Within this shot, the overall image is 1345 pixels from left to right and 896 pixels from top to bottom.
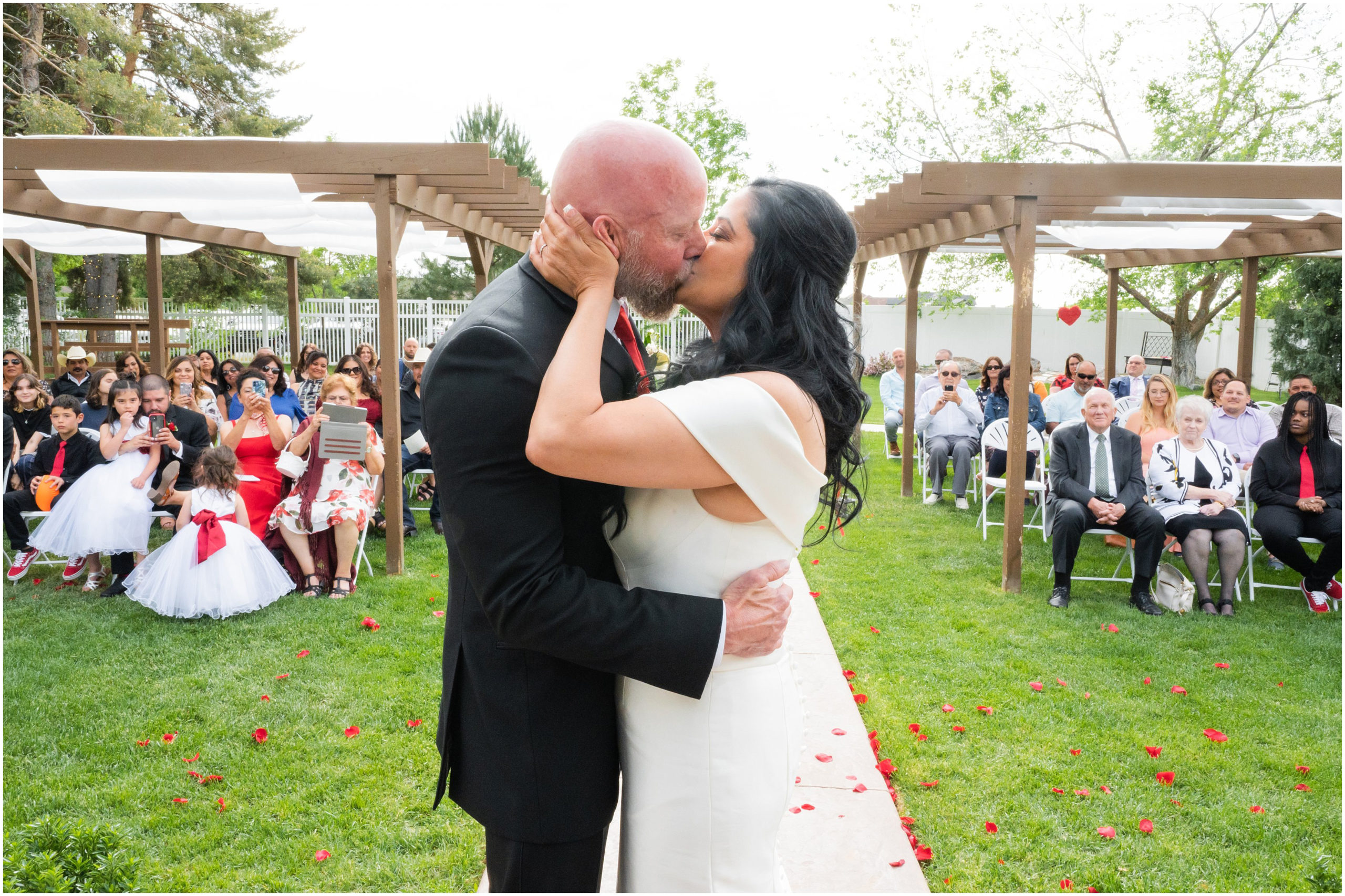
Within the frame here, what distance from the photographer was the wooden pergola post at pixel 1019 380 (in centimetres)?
691

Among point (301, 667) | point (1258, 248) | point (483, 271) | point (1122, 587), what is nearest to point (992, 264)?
point (1258, 248)

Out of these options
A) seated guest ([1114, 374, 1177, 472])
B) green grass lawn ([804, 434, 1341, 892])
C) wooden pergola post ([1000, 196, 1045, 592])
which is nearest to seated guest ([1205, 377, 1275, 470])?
seated guest ([1114, 374, 1177, 472])

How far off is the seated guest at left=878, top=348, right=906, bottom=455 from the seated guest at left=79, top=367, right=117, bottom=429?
31.5 ft

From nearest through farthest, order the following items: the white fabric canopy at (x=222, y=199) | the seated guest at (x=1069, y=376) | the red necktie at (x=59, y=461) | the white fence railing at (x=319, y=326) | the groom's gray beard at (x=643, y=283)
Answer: the groom's gray beard at (x=643, y=283)
the white fabric canopy at (x=222, y=199)
the red necktie at (x=59, y=461)
the seated guest at (x=1069, y=376)
the white fence railing at (x=319, y=326)

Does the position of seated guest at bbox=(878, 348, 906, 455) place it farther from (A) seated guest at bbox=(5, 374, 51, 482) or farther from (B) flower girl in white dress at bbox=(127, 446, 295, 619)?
(A) seated guest at bbox=(5, 374, 51, 482)

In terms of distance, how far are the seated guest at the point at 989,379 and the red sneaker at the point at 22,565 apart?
31.7 ft

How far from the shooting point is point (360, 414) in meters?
6.73

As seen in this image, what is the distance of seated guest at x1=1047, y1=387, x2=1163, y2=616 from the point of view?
6.96 metres

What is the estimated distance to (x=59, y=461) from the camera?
7406 mm

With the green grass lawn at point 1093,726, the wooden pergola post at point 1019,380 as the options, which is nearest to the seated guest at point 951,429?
the green grass lawn at point 1093,726

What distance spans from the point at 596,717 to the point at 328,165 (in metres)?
6.27

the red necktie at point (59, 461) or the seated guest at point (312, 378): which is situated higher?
the seated guest at point (312, 378)

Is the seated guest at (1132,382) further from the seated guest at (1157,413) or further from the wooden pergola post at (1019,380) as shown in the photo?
the wooden pergola post at (1019,380)

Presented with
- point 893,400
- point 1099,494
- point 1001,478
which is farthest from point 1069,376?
point 1099,494
